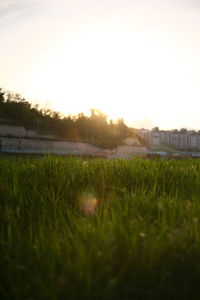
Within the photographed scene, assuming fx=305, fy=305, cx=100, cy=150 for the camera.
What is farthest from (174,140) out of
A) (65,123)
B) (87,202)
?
(87,202)

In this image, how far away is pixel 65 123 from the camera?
4184 cm

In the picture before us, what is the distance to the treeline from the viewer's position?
36.3 m

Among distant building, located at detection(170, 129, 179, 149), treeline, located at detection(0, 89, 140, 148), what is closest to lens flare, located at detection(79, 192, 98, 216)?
treeline, located at detection(0, 89, 140, 148)

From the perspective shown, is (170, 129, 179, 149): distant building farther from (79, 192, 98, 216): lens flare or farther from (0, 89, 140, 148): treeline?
(79, 192, 98, 216): lens flare

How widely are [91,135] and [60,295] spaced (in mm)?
42664

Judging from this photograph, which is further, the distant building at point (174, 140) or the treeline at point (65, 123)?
the distant building at point (174, 140)

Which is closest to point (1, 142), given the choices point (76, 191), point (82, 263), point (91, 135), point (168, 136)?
point (91, 135)

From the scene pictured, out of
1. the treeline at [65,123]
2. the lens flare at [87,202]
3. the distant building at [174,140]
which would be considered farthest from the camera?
the distant building at [174,140]

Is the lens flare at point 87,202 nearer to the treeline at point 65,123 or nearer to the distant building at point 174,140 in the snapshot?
the treeline at point 65,123

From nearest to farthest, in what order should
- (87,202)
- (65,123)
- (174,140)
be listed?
(87,202) → (65,123) → (174,140)

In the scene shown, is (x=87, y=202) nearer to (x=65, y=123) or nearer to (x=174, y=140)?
(x=65, y=123)

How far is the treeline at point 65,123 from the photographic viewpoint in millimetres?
36287

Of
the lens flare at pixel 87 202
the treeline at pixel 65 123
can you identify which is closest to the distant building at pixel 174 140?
the treeline at pixel 65 123

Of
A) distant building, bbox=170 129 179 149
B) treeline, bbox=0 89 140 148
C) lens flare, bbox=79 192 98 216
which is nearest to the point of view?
lens flare, bbox=79 192 98 216
